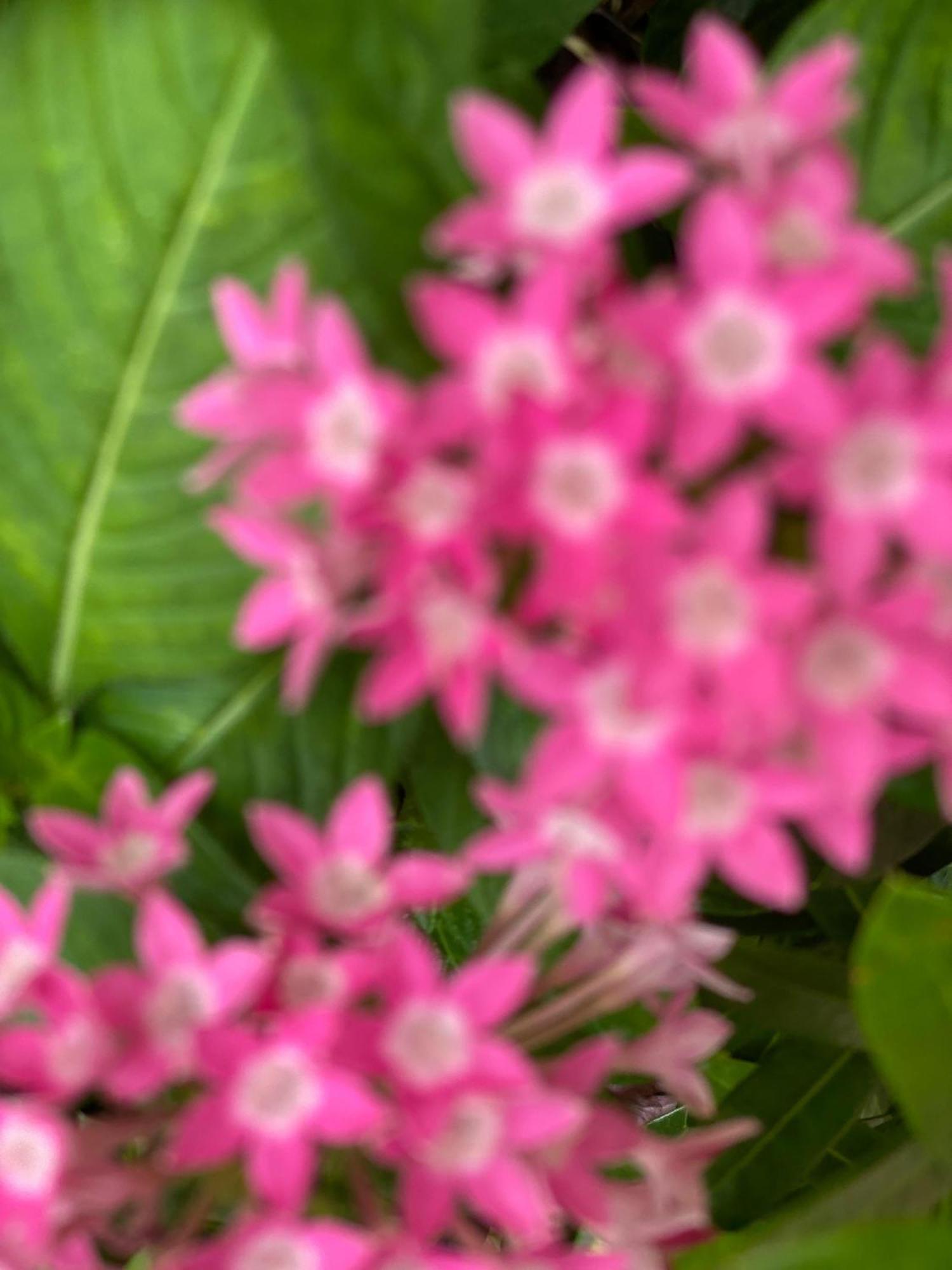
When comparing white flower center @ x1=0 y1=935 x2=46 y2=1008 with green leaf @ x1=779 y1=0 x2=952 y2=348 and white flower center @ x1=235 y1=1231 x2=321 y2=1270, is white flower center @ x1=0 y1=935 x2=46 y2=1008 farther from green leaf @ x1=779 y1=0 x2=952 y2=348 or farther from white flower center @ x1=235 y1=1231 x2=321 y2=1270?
green leaf @ x1=779 y1=0 x2=952 y2=348

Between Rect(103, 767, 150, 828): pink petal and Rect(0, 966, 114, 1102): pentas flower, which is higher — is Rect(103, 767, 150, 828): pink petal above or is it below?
above

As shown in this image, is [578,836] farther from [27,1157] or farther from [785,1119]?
[785,1119]

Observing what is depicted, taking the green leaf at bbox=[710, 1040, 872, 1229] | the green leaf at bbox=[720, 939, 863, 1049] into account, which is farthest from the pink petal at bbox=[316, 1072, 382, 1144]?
the green leaf at bbox=[710, 1040, 872, 1229]

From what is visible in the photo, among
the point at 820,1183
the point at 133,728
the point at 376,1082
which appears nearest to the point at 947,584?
the point at 376,1082

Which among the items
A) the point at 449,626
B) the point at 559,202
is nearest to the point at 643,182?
the point at 559,202

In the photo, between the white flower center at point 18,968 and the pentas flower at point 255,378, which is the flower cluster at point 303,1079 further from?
the pentas flower at point 255,378

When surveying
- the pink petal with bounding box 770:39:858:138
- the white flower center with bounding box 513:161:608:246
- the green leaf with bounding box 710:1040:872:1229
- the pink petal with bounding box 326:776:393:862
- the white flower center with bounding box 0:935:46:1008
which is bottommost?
the green leaf with bounding box 710:1040:872:1229

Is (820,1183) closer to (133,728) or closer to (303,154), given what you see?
(133,728)
